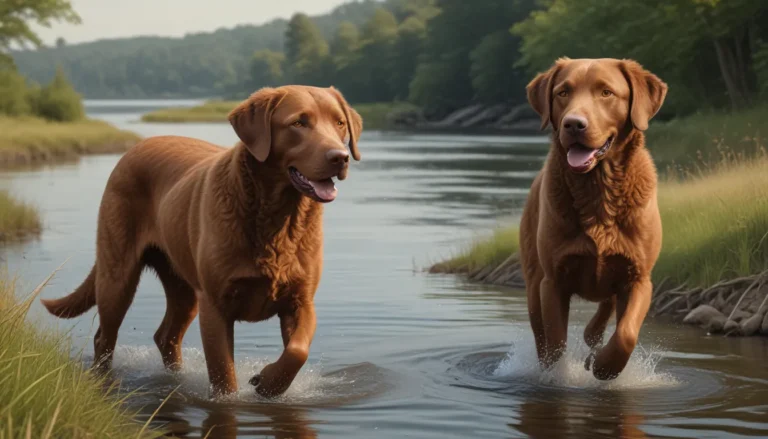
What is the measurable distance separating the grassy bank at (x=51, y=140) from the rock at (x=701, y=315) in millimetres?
31011

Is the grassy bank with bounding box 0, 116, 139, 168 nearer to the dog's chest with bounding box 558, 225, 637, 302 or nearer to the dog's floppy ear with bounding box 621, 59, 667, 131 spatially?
the dog's chest with bounding box 558, 225, 637, 302

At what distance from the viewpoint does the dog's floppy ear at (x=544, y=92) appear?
7523 mm

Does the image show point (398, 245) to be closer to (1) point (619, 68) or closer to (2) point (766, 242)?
(2) point (766, 242)

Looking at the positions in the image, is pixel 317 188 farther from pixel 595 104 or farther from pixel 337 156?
pixel 595 104

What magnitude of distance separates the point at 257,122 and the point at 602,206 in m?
2.13

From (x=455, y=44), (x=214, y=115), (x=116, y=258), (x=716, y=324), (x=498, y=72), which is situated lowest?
(x=214, y=115)

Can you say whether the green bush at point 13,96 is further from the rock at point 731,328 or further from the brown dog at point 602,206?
the brown dog at point 602,206

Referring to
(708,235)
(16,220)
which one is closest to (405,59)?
(16,220)

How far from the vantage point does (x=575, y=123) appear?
22.6 feet

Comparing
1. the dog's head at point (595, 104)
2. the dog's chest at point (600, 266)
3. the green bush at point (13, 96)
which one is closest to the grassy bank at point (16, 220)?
the dog's chest at point (600, 266)

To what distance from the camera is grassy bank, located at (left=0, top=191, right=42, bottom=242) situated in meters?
17.9

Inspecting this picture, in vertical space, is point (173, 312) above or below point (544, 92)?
below

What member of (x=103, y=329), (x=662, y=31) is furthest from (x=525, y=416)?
(x=662, y=31)

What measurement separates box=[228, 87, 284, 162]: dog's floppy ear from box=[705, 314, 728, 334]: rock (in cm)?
500
